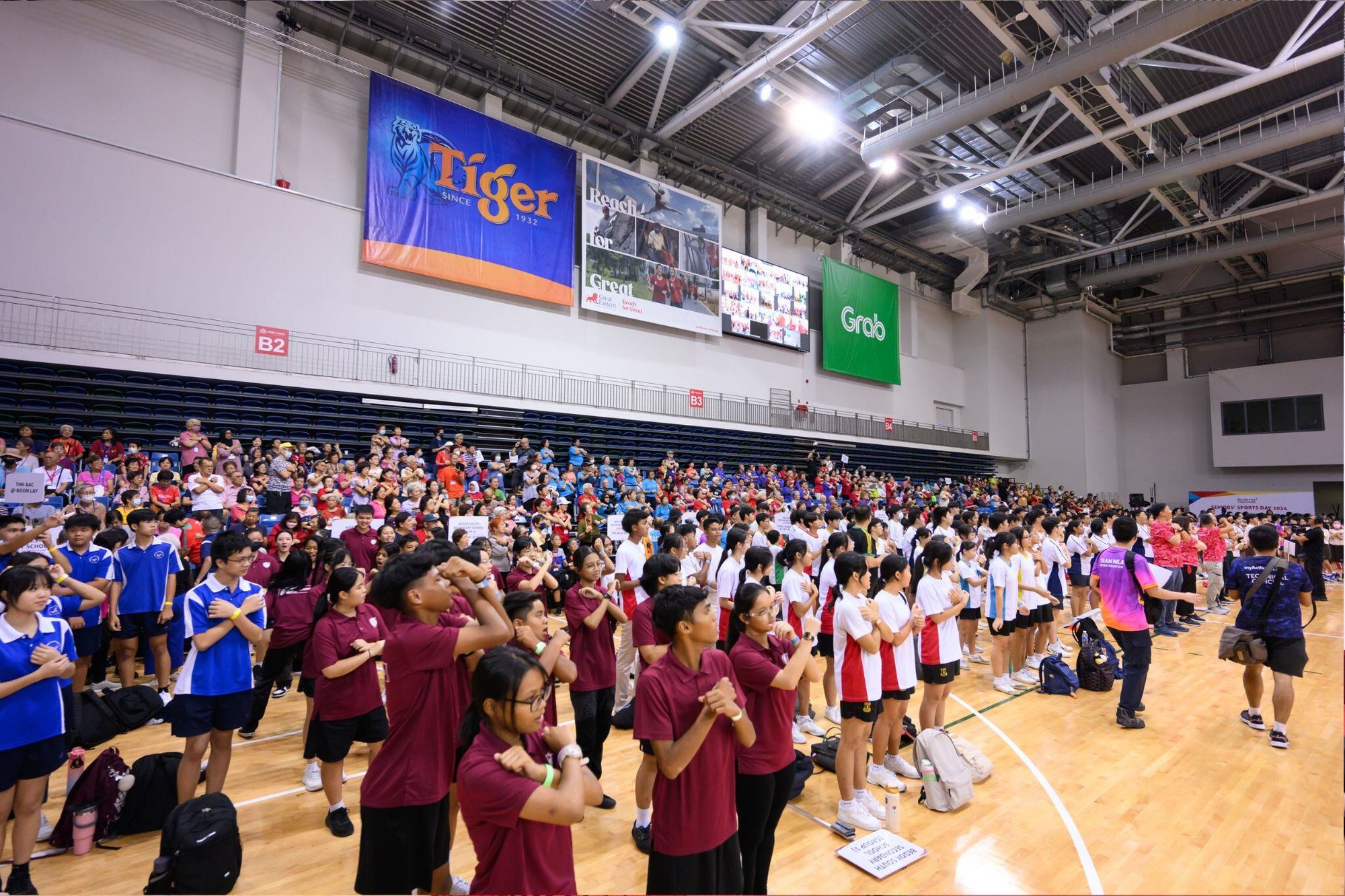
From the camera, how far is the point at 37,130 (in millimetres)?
10000

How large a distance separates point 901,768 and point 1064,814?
96 centimetres

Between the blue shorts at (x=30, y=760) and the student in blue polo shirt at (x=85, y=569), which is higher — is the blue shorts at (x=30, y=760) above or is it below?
below

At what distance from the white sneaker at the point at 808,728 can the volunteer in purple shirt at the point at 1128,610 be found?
2.64m

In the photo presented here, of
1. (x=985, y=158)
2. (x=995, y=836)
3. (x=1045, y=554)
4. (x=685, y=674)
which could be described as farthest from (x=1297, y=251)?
(x=685, y=674)

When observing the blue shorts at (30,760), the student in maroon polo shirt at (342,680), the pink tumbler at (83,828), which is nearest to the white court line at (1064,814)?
the student in maroon polo shirt at (342,680)

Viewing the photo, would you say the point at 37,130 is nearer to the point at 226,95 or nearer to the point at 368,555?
the point at 226,95

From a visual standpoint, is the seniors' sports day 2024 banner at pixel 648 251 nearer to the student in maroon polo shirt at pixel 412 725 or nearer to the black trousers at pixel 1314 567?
the black trousers at pixel 1314 567

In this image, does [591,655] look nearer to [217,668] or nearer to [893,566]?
[893,566]

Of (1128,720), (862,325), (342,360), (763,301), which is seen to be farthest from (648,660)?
(862,325)

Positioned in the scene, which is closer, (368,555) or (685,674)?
(685,674)

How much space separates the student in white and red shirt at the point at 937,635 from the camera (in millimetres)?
4219

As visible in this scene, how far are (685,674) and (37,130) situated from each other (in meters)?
14.3

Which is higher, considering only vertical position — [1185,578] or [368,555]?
[368,555]

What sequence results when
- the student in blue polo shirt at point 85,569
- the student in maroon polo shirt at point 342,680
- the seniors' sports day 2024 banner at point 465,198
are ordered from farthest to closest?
the seniors' sports day 2024 banner at point 465,198, the student in blue polo shirt at point 85,569, the student in maroon polo shirt at point 342,680
